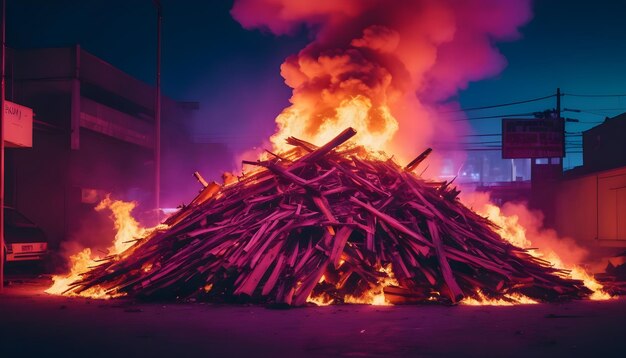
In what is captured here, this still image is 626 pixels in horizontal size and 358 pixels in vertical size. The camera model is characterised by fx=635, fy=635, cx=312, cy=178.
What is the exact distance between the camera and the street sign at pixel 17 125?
22375 mm

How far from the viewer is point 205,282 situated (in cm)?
1209

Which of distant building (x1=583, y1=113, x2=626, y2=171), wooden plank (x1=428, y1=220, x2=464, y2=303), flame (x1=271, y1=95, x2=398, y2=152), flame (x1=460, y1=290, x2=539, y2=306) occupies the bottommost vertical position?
flame (x1=460, y1=290, x2=539, y2=306)

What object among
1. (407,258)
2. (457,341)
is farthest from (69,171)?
(457,341)

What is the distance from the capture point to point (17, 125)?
23000mm

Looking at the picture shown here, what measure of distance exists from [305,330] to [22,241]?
43.3ft

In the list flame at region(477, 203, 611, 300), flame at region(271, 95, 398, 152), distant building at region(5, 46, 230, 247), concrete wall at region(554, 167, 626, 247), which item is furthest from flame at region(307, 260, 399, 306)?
concrete wall at region(554, 167, 626, 247)

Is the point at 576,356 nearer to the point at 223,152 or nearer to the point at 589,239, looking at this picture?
the point at 589,239

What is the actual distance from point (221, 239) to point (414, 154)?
10.6 metres

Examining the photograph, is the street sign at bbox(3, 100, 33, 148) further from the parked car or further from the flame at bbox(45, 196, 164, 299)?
the flame at bbox(45, 196, 164, 299)

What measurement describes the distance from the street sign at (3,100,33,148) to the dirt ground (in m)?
12.5

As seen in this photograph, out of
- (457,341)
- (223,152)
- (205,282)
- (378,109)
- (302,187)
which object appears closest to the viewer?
(457,341)

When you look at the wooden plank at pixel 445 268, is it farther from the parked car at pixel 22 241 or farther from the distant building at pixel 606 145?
the distant building at pixel 606 145

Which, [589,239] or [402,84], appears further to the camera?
[589,239]

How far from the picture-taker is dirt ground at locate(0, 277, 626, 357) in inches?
289
